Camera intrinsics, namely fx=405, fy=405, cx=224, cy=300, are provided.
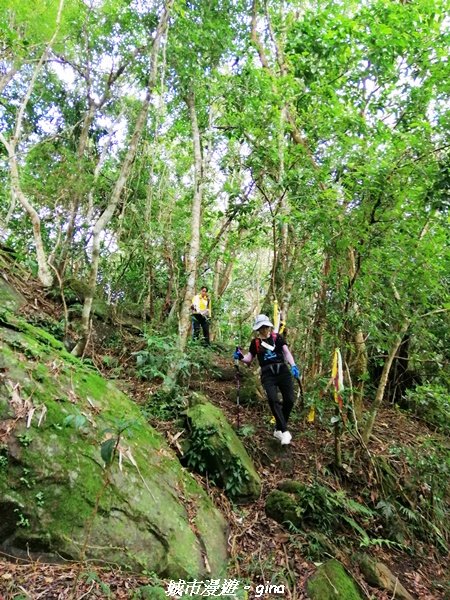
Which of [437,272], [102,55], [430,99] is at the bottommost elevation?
[437,272]

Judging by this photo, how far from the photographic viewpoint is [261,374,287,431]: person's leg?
6727 millimetres

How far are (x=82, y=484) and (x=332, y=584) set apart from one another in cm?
298

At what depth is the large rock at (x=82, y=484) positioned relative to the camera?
3502mm

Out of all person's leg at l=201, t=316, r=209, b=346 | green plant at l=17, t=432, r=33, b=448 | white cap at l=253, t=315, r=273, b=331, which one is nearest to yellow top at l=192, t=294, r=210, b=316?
person's leg at l=201, t=316, r=209, b=346

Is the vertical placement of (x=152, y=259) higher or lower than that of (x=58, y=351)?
higher

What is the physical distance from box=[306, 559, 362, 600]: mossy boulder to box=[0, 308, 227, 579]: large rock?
1.07 meters

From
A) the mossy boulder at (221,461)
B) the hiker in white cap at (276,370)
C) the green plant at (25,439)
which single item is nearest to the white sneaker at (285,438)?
the hiker in white cap at (276,370)

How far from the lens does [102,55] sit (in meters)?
13.2

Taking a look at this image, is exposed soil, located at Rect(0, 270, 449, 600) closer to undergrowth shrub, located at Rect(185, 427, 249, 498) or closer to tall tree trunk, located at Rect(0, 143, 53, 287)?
undergrowth shrub, located at Rect(185, 427, 249, 498)

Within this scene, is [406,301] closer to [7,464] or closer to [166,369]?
[166,369]

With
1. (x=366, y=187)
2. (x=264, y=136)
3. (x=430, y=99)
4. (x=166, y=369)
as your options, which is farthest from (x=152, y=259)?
(x=430, y=99)

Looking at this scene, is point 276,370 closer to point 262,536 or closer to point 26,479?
point 262,536

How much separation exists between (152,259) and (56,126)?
8061 millimetres

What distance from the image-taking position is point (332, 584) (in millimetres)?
4496
